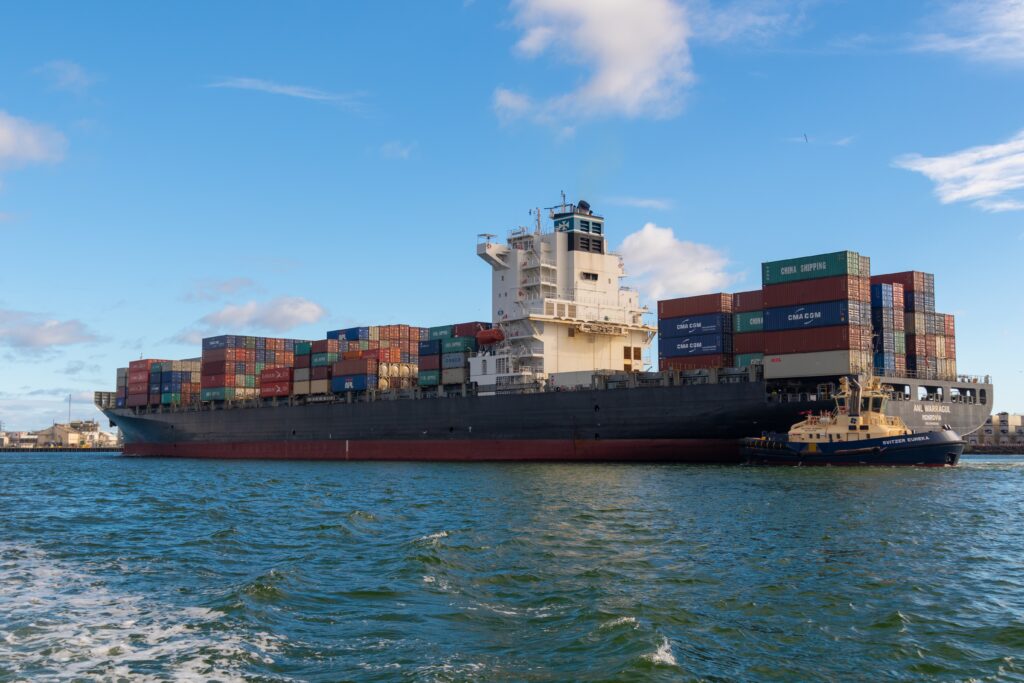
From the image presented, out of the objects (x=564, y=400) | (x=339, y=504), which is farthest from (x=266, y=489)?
(x=564, y=400)

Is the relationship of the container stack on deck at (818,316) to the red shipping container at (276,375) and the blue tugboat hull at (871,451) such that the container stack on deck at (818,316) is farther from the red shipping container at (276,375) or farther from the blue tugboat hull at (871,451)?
the red shipping container at (276,375)

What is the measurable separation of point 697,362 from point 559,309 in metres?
11.5

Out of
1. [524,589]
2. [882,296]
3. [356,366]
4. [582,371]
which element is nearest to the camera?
[524,589]

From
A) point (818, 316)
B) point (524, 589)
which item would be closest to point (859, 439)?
point (818, 316)

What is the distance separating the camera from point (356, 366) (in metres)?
65.7

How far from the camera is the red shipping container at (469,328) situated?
200ft

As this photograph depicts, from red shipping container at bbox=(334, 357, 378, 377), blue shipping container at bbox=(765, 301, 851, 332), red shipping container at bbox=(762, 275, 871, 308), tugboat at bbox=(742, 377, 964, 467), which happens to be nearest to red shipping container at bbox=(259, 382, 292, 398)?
red shipping container at bbox=(334, 357, 378, 377)

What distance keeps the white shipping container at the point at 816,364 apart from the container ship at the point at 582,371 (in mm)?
70

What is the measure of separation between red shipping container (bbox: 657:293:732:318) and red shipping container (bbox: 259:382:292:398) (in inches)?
1418

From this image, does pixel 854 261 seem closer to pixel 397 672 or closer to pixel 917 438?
pixel 917 438

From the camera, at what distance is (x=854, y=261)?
1604 inches

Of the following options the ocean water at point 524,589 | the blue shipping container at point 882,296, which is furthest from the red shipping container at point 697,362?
the ocean water at point 524,589

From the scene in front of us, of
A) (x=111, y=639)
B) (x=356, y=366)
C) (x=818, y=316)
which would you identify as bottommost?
(x=111, y=639)

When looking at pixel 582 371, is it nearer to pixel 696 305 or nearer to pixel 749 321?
pixel 696 305
